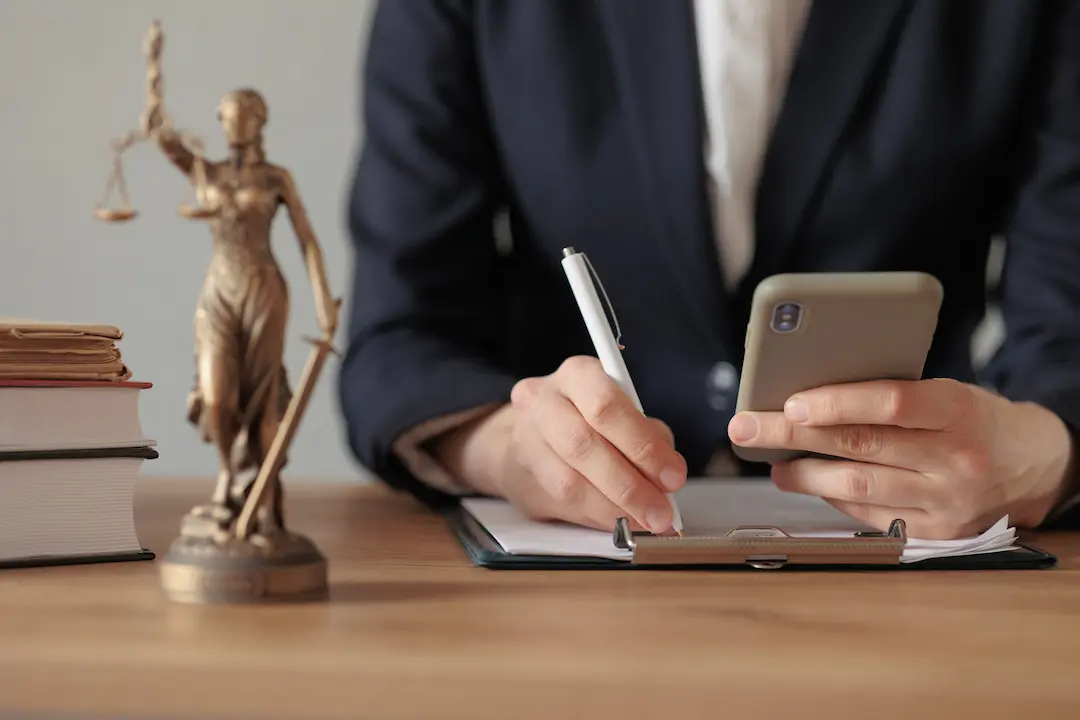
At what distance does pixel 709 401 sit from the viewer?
1017 millimetres

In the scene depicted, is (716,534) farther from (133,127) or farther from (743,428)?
(133,127)

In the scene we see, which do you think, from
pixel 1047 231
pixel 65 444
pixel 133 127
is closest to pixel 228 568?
pixel 65 444

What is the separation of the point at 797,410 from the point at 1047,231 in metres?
0.45

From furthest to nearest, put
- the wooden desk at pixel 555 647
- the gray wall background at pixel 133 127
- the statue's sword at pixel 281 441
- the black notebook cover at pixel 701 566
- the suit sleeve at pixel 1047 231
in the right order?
the gray wall background at pixel 133 127 < the suit sleeve at pixel 1047 231 < the black notebook cover at pixel 701 566 < the statue's sword at pixel 281 441 < the wooden desk at pixel 555 647

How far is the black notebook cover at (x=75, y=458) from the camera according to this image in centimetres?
56

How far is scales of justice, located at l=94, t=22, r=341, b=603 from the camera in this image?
0.47m

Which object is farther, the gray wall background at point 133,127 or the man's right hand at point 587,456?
the gray wall background at point 133,127

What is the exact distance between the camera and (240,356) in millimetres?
480

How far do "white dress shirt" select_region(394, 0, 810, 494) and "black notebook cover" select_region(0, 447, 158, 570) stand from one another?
1.90 ft

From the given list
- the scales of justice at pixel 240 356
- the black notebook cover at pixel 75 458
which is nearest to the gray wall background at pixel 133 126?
the black notebook cover at pixel 75 458

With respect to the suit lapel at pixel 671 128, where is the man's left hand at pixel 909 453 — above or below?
below

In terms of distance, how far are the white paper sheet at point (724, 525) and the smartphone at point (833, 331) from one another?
8cm

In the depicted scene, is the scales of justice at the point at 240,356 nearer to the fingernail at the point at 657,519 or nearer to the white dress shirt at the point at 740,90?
the fingernail at the point at 657,519

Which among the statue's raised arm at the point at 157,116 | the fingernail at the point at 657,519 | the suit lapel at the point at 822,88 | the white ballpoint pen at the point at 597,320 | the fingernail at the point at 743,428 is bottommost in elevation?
the fingernail at the point at 657,519
